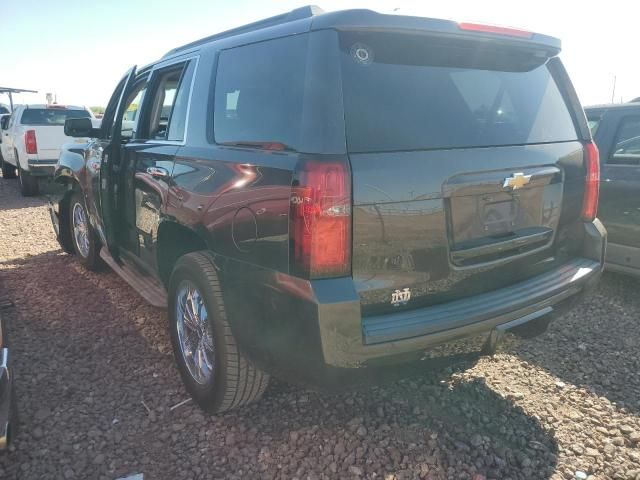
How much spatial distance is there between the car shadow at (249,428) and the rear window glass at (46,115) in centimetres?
→ 872

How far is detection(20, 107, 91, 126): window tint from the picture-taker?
436 inches

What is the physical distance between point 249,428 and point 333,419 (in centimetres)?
46

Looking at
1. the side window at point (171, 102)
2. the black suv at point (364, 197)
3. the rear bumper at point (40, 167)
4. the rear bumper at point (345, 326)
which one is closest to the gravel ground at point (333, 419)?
→ the black suv at point (364, 197)

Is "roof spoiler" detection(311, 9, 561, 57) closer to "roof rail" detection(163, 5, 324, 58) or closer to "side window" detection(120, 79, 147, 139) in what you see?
"roof rail" detection(163, 5, 324, 58)

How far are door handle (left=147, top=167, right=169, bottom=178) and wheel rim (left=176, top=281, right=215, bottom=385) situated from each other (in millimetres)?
676

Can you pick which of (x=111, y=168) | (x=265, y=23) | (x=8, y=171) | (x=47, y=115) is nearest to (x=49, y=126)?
(x=47, y=115)

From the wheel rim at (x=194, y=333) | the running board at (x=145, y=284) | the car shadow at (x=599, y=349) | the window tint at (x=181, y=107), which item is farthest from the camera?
the running board at (x=145, y=284)

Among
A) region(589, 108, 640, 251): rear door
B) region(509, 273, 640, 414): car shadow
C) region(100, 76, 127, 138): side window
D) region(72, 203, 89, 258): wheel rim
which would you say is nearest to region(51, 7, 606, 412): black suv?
region(509, 273, 640, 414): car shadow

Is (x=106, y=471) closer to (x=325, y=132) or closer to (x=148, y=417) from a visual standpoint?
(x=148, y=417)

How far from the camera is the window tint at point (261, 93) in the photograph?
2.27 meters

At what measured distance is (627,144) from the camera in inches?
186

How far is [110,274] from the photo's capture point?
213 inches

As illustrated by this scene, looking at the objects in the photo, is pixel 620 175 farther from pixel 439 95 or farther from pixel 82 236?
pixel 82 236

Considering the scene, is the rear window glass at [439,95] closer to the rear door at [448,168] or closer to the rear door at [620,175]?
the rear door at [448,168]
